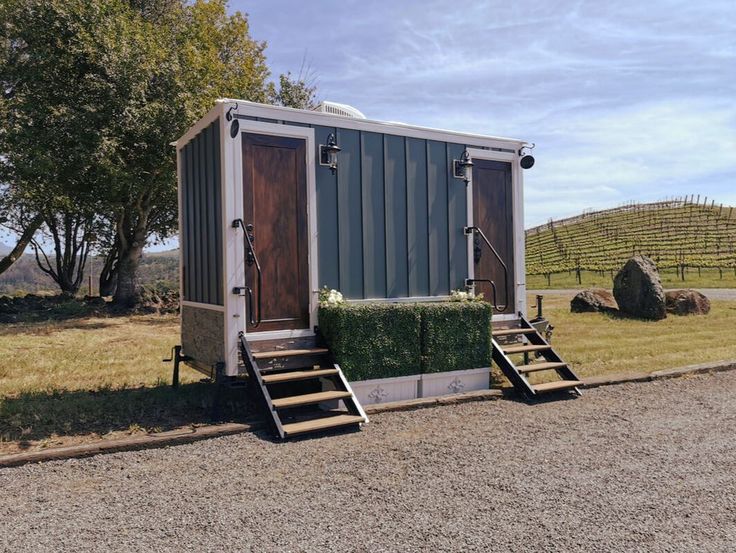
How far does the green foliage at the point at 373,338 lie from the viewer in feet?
17.9

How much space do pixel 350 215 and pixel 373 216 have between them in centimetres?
28

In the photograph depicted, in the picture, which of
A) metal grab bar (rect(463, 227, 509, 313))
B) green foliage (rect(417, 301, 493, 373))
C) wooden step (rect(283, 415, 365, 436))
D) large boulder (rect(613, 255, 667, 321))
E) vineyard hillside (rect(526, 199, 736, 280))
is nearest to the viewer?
wooden step (rect(283, 415, 365, 436))

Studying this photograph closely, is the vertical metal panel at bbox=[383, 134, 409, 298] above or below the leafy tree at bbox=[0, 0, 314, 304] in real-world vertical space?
below

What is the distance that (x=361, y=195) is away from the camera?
5957mm

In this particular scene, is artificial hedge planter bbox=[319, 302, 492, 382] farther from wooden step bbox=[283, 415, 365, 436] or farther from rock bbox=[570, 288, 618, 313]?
rock bbox=[570, 288, 618, 313]

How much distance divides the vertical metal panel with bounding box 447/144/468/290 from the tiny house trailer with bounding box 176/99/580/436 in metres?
0.01

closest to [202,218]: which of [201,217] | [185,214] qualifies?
[201,217]

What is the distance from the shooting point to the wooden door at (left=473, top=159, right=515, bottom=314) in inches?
268

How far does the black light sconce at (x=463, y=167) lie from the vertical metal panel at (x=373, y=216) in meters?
1.02

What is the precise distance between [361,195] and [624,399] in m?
3.57

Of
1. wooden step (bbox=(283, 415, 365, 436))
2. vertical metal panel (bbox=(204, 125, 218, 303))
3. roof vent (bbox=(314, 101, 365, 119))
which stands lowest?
wooden step (bbox=(283, 415, 365, 436))

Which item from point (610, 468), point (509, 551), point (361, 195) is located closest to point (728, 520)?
point (610, 468)

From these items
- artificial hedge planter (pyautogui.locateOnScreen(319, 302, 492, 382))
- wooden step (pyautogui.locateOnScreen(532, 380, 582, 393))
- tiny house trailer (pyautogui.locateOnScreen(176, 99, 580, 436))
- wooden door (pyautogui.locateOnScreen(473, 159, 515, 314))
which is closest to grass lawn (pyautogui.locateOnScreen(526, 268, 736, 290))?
wooden door (pyautogui.locateOnScreen(473, 159, 515, 314))

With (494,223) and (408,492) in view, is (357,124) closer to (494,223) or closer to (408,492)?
(494,223)
